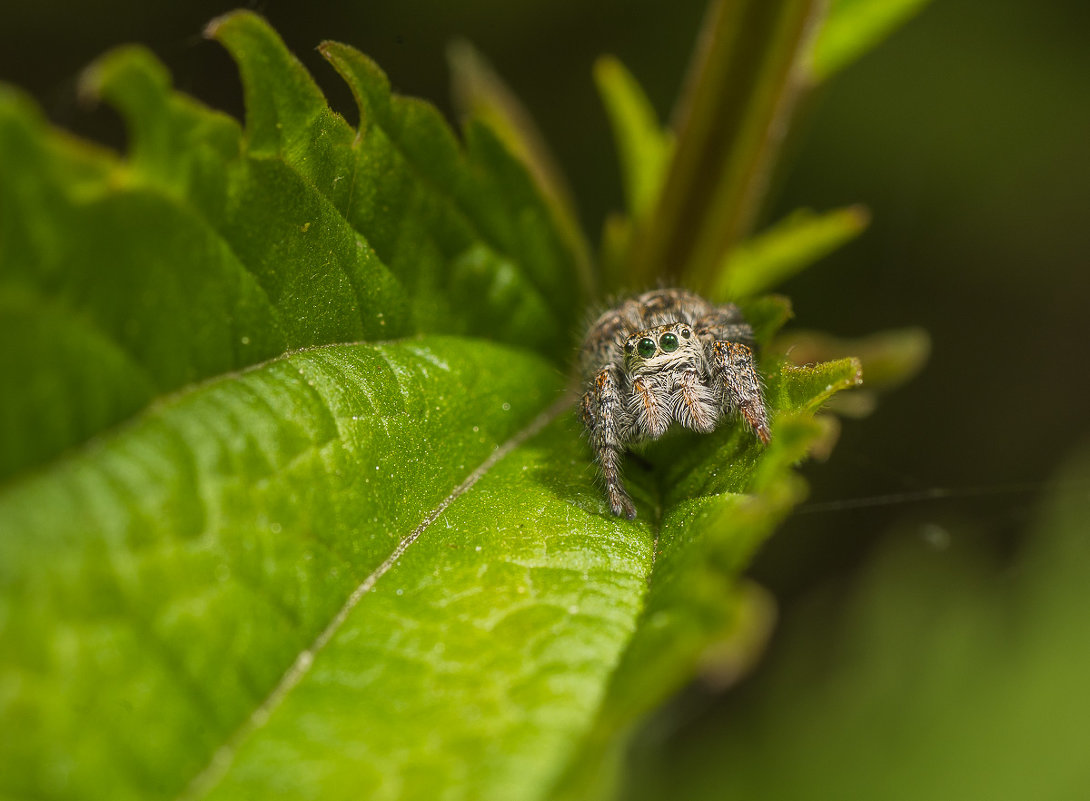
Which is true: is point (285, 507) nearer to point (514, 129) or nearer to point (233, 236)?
point (233, 236)

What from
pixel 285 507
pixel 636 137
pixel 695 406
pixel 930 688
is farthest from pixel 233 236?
pixel 930 688

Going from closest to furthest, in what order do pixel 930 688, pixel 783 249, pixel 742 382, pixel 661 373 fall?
pixel 742 382, pixel 661 373, pixel 783 249, pixel 930 688

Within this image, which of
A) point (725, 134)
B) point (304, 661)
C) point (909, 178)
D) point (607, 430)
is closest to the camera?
point (304, 661)

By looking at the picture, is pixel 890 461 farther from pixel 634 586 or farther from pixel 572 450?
pixel 634 586

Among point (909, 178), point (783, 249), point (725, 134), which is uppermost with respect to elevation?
point (909, 178)

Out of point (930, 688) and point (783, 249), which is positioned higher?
point (783, 249)

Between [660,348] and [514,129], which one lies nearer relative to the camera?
[660,348]
